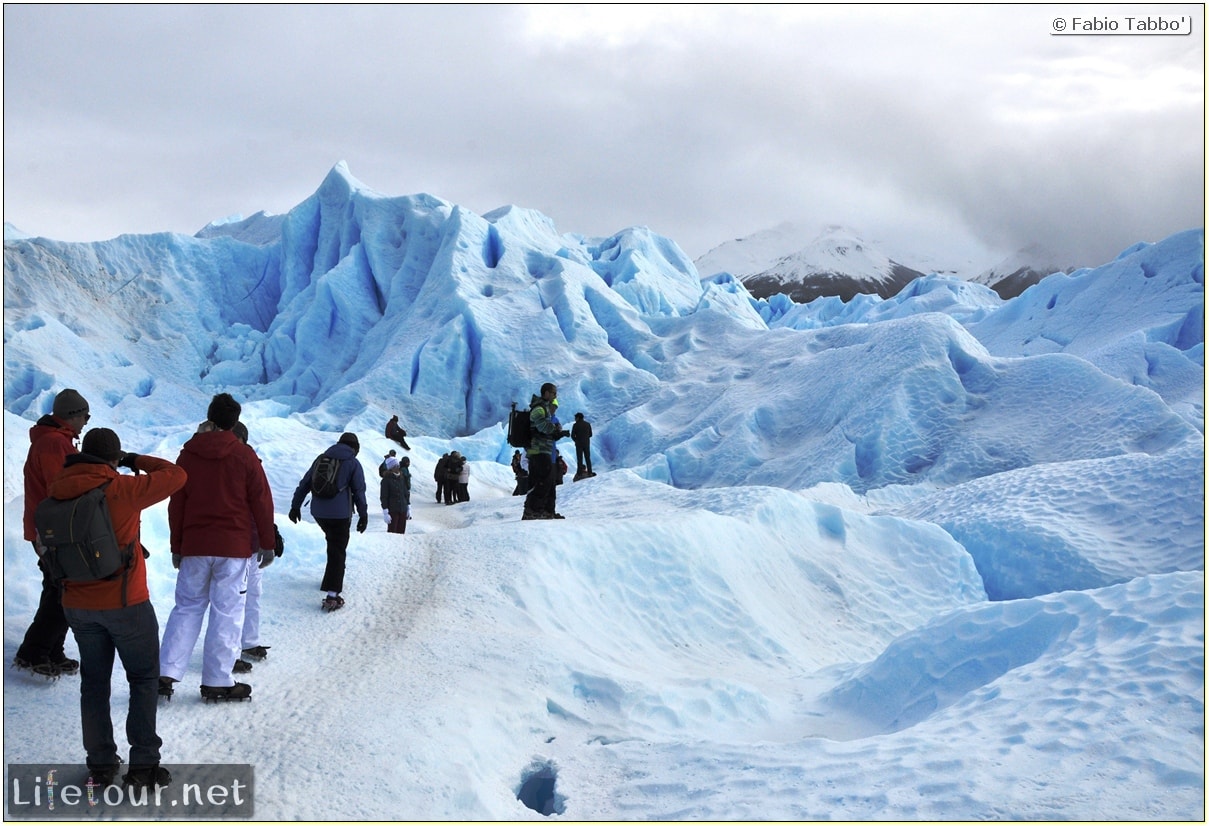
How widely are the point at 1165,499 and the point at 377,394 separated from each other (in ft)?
66.5

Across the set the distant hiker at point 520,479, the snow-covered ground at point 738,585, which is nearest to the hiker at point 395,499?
the snow-covered ground at point 738,585

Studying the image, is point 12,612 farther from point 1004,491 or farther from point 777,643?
point 1004,491

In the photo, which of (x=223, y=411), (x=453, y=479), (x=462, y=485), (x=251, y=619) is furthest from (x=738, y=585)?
(x=462, y=485)

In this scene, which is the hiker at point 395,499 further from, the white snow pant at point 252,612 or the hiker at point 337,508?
the white snow pant at point 252,612

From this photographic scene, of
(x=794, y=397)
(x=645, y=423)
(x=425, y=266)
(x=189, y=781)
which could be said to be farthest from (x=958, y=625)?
(x=425, y=266)

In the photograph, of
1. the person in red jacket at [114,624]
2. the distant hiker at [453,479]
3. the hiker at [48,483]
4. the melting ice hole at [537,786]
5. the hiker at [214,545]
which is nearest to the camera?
the person in red jacket at [114,624]

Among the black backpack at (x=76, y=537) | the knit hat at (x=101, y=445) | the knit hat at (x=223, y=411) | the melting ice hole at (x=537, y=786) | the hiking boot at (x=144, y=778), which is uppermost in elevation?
the knit hat at (x=223, y=411)

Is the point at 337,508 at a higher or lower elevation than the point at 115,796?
higher

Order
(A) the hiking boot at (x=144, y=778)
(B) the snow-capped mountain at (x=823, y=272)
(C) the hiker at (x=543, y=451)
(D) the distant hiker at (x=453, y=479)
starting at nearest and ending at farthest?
(A) the hiking boot at (x=144, y=778) → (C) the hiker at (x=543, y=451) → (D) the distant hiker at (x=453, y=479) → (B) the snow-capped mountain at (x=823, y=272)

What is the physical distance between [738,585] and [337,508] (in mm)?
4015

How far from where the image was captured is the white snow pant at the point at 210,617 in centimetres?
448

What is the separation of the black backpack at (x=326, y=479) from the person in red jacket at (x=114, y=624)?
2.54m

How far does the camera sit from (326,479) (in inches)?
245

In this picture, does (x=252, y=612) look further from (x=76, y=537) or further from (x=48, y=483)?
(x=76, y=537)
